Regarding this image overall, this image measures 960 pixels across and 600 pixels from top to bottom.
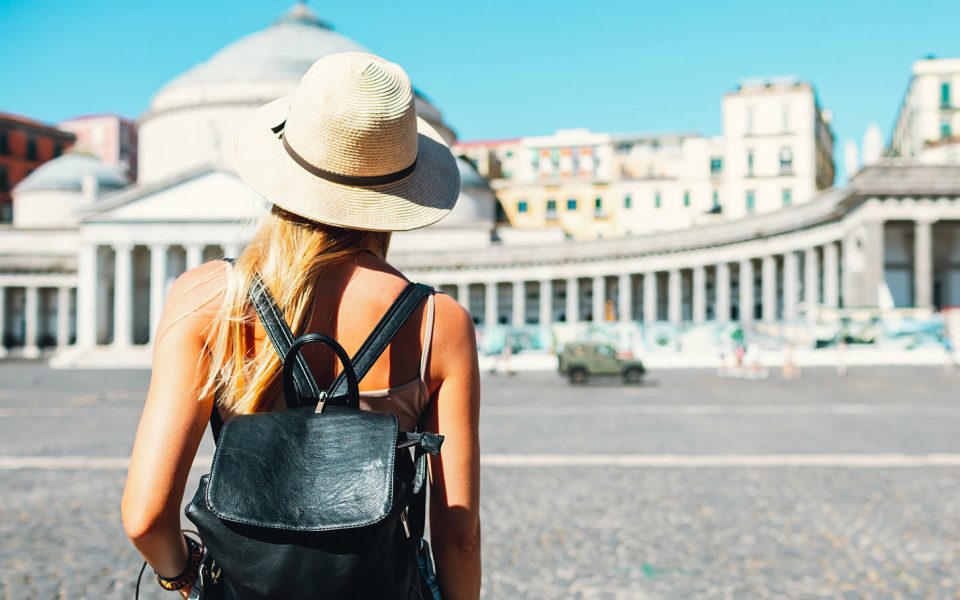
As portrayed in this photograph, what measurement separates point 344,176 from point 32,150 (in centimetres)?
10510

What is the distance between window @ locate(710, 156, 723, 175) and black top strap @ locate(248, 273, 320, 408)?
7741 centimetres

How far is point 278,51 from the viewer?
82.2 meters

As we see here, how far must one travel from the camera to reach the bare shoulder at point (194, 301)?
2.10m

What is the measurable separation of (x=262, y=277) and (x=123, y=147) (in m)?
109

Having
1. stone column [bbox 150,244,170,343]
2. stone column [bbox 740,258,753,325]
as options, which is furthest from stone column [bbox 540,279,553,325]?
stone column [bbox 150,244,170,343]

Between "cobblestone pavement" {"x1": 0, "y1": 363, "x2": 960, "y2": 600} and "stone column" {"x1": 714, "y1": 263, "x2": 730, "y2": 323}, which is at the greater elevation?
"stone column" {"x1": 714, "y1": 263, "x2": 730, "y2": 323}

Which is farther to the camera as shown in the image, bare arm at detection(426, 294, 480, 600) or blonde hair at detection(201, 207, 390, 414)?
bare arm at detection(426, 294, 480, 600)

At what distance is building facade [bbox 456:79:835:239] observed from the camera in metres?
69.9

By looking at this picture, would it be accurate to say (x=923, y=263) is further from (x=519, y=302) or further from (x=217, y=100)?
(x=217, y=100)

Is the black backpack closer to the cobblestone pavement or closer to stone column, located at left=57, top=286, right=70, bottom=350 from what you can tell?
the cobblestone pavement

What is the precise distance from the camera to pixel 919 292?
41.9 m

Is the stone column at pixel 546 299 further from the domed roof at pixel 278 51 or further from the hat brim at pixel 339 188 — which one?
the hat brim at pixel 339 188

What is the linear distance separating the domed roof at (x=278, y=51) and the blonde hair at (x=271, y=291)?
76064 mm

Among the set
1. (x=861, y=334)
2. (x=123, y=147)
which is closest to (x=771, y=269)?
(x=861, y=334)
